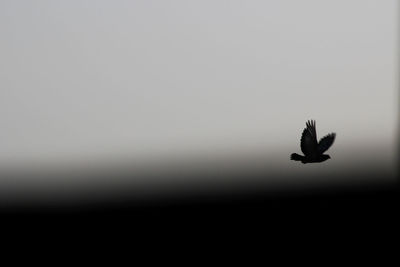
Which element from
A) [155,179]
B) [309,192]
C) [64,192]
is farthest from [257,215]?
[155,179]

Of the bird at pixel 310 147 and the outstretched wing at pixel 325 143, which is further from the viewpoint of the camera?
the outstretched wing at pixel 325 143

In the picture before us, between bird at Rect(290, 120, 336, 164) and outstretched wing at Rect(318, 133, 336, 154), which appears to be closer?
bird at Rect(290, 120, 336, 164)

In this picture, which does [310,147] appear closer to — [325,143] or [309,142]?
[309,142]

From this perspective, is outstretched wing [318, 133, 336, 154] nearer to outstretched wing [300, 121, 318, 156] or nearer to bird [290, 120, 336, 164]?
bird [290, 120, 336, 164]

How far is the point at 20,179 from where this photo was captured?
4972 cm

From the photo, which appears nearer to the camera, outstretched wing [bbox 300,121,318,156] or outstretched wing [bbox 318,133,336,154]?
outstretched wing [bbox 300,121,318,156]

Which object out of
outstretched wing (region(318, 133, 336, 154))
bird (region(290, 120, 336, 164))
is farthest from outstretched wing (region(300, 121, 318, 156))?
outstretched wing (region(318, 133, 336, 154))

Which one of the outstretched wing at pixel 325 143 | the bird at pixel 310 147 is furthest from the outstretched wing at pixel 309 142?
the outstretched wing at pixel 325 143

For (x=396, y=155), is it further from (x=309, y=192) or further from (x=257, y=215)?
(x=257, y=215)

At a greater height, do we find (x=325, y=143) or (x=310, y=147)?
(x=325, y=143)

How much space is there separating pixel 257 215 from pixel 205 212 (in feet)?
10.3

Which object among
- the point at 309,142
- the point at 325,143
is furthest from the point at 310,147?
the point at 325,143

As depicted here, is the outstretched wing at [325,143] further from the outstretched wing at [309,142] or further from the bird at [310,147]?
the outstretched wing at [309,142]

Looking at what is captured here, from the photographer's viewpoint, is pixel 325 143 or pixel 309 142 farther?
pixel 325 143
